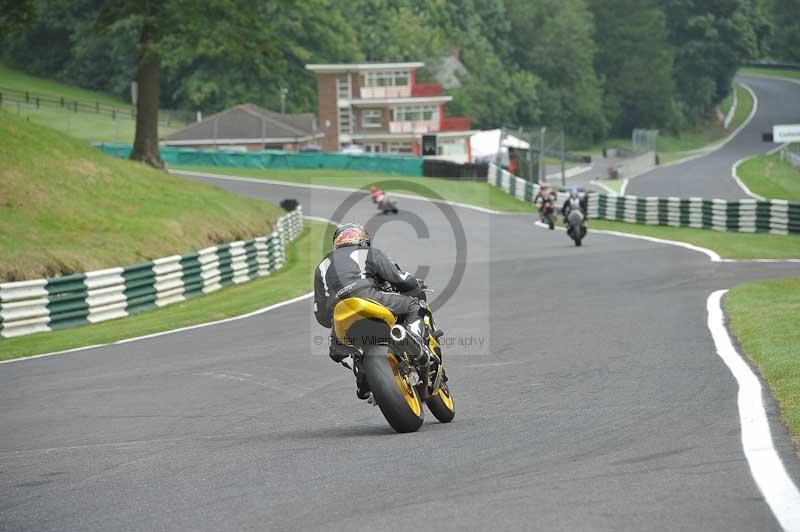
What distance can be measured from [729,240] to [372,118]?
66.7 meters

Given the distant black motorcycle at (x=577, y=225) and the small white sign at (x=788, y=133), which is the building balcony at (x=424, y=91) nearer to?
the small white sign at (x=788, y=133)

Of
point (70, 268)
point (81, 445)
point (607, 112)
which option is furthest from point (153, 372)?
point (607, 112)

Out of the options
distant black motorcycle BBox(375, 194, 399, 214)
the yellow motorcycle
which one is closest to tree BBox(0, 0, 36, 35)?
distant black motorcycle BBox(375, 194, 399, 214)

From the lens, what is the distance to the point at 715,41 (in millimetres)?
130375

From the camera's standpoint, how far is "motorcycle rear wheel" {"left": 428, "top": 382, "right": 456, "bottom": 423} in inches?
372

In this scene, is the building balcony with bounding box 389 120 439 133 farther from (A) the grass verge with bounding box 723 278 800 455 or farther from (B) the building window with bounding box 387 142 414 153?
(A) the grass verge with bounding box 723 278 800 455

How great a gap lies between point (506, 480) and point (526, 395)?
3669 mm

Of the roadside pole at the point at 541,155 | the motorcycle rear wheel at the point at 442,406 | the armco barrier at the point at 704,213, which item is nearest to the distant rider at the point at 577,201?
the armco barrier at the point at 704,213

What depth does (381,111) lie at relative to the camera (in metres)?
97.9

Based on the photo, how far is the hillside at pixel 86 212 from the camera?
23.3m

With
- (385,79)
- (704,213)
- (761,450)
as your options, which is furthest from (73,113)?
(761,450)

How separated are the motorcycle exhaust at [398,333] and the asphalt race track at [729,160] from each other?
45323mm

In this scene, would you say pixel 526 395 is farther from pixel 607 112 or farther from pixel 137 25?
pixel 607 112

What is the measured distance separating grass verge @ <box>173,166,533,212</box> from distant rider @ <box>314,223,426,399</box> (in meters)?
42.2
